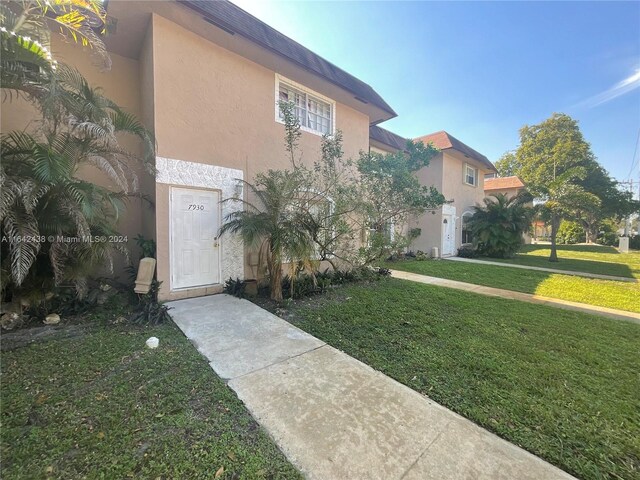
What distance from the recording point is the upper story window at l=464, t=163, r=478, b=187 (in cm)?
1767

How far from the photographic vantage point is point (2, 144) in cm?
405

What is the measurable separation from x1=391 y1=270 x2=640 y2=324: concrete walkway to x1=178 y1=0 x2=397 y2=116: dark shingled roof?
691 centimetres

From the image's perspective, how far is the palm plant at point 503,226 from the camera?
16.0m

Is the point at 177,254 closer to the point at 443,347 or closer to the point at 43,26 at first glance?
the point at 43,26

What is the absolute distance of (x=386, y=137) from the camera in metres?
14.4

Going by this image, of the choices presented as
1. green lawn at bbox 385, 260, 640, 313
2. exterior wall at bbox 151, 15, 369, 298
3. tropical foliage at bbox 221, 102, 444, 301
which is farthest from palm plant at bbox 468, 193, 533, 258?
exterior wall at bbox 151, 15, 369, 298

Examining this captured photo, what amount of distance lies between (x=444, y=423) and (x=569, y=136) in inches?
1627

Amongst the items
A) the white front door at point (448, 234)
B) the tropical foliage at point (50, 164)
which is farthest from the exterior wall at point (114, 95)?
the white front door at point (448, 234)

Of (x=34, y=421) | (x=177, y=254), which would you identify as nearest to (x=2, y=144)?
(x=177, y=254)

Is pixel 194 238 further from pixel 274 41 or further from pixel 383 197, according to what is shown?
pixel 274 41

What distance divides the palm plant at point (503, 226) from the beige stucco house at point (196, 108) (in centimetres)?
1379

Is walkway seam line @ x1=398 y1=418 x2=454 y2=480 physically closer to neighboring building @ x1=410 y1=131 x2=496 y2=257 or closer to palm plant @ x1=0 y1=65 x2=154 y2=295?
palm plant @ x1=0 y1=65 x2=154 y2=295

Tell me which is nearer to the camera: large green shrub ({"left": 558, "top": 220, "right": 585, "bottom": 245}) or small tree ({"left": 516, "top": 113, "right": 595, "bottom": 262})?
small tree ({"left": 516, "top": 113, "right": 595, "bottom": 262})

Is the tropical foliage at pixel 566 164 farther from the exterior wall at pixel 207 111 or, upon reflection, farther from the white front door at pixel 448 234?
the exterior wall at pixel 207 111
